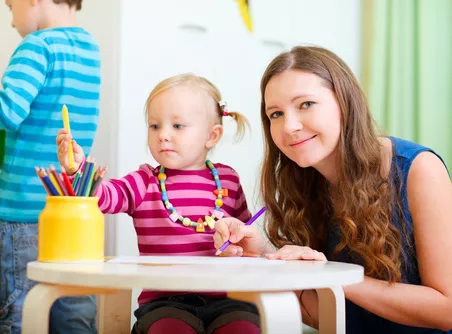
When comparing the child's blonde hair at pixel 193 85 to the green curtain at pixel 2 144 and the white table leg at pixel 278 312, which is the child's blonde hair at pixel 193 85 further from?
the white table leg at pixel 278 312

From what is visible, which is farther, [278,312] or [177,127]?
[177,127]

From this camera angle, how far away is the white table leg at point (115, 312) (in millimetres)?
1132

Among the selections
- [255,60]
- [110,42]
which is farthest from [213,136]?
[255,60]

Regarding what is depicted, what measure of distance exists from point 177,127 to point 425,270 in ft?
1.82

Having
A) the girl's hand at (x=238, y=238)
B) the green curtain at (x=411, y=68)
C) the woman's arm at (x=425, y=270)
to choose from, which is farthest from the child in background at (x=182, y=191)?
the green curtain at (x=411, y=68)

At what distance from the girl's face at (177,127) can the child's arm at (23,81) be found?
0.30 m

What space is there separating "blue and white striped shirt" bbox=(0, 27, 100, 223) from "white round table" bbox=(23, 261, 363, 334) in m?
0.59

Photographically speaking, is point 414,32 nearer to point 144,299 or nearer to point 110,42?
point 110,42

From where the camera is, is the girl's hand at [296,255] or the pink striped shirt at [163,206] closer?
the girl's hand at [296,255]

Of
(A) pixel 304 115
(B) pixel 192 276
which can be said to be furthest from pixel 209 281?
(A) pixel 304 115

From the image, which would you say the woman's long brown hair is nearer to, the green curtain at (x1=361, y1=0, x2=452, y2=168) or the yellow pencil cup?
the yellow pencil cup

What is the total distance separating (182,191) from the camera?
4.11 feet

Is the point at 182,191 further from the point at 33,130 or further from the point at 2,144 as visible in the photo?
the point at 2,144

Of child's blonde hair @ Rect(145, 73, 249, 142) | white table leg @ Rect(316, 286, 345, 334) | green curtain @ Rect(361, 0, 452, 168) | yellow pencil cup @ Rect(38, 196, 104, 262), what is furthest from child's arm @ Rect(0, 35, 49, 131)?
green curtain @ Rect(361, 0, 452, 168)
